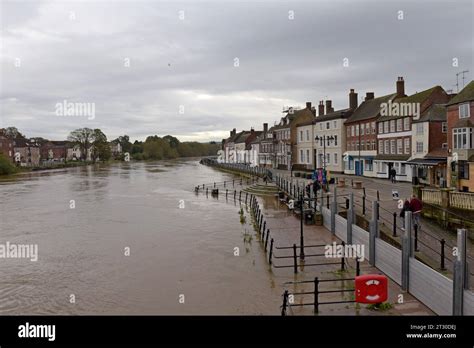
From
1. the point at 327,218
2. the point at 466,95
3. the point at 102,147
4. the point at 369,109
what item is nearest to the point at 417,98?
the point at 369,109

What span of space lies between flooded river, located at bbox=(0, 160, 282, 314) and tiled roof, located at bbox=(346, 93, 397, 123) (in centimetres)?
2204

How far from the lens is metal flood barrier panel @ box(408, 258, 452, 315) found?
1046 cm

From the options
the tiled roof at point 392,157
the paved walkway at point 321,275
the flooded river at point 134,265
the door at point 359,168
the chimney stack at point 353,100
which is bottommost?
the flooded river at point 134,265

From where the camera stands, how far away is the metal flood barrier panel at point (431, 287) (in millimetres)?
10465

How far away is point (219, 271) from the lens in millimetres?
16562

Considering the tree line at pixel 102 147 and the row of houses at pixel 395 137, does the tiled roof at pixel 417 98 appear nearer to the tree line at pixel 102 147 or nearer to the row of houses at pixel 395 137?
the row of houses at pixel 395 137

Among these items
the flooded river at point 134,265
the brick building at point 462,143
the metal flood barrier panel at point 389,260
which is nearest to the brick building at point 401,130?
the brick building at point 462,143

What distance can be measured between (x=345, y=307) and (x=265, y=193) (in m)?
30.4

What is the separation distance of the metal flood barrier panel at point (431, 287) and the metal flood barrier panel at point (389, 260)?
0.79 meters

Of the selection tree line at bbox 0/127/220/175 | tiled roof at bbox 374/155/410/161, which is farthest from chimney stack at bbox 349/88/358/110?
tree line at bbox 0/127/220/175

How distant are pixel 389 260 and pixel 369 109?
36951 millimetres
